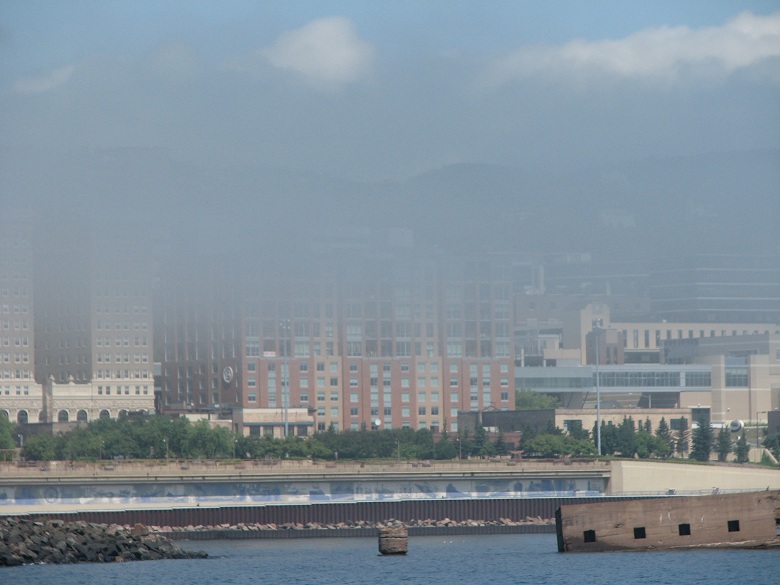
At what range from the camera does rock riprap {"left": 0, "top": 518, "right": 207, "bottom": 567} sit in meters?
88.0

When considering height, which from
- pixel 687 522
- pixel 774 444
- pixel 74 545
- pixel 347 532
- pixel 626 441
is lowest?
pixel 347 532

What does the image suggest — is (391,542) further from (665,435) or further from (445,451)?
(665,435)

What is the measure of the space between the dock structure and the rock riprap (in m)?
25.2

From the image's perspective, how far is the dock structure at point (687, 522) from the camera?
7638 centimetres

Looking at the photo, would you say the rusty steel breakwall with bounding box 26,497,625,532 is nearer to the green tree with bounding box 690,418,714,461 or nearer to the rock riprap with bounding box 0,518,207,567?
the rock riprap with bounding box 0,518,207,567

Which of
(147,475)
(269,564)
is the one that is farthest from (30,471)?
(269,564)

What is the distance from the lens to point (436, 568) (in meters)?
85.8

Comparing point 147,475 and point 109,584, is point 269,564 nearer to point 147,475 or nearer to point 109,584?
point 109,584

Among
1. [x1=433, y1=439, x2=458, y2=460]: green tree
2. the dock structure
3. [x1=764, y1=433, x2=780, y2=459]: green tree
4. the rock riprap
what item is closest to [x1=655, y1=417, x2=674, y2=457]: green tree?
[x1=764, y1=433, x2=780, y2=459]: green tree

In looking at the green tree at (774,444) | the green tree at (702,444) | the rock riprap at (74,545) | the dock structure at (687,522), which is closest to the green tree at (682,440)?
the green tree at (702,444)

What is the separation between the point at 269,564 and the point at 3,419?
11340cm

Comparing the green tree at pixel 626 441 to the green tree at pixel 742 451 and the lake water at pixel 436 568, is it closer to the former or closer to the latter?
the green tree at pixel 742 451

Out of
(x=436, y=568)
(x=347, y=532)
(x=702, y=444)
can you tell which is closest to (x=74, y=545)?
(x=436, y=568)

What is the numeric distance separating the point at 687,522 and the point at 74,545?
3276 centimetres
